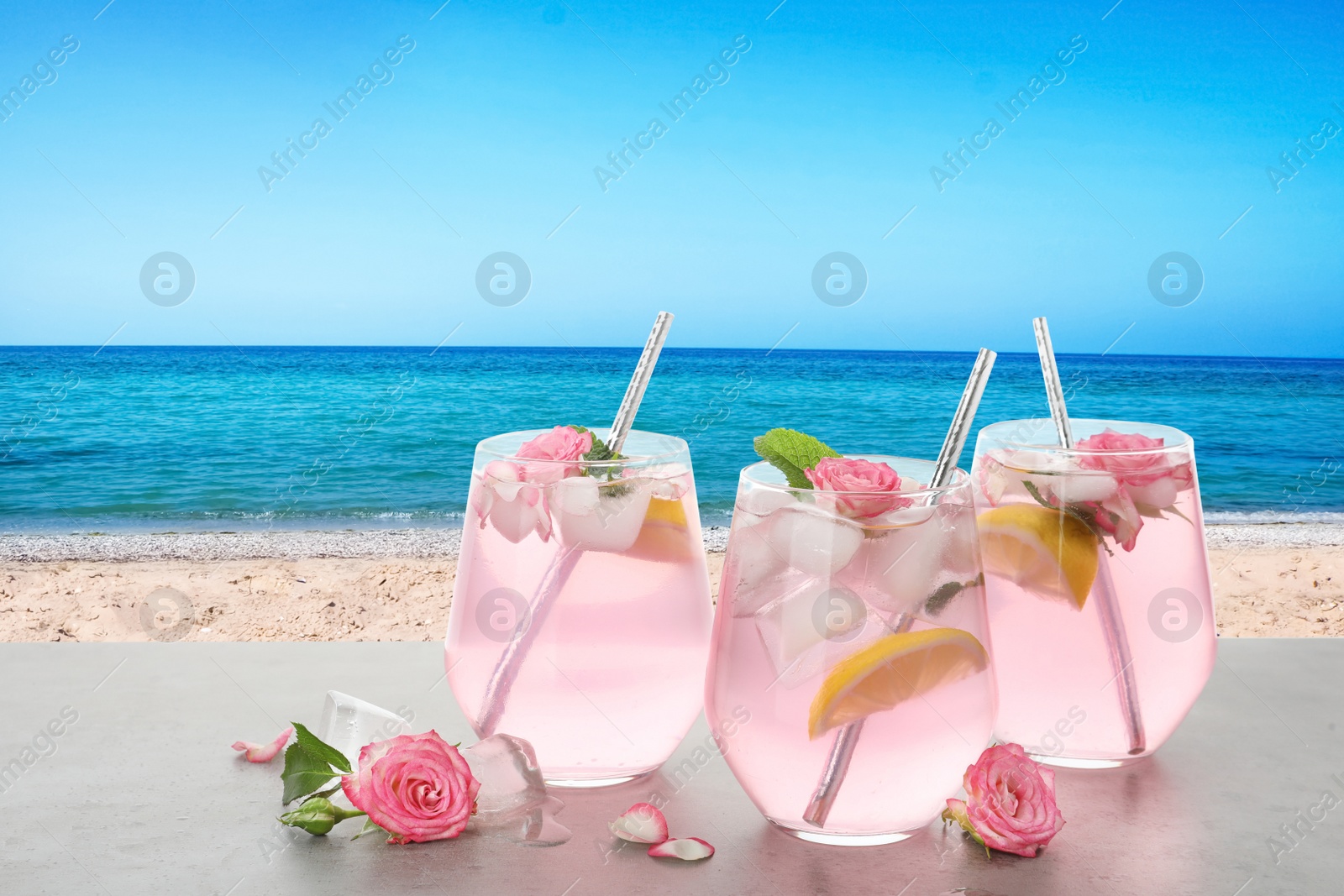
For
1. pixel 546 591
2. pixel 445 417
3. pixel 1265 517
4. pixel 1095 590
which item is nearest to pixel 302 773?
pixel 546 591

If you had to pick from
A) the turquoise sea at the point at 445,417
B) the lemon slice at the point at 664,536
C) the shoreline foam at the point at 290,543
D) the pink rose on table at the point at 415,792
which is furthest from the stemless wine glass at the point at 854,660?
the shoreline foam at the point at 290,543

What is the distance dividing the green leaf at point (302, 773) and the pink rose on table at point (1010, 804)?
51 cm

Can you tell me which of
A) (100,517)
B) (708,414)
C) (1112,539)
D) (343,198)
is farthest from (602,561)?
(343,198)

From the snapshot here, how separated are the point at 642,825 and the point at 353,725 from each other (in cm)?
31

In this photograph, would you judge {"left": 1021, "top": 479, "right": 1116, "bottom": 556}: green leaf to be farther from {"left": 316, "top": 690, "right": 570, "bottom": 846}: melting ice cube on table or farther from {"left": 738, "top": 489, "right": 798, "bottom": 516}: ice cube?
{"left": 316, "top": 690, "right": 570, "bottom": 846}: melting ice cube on table

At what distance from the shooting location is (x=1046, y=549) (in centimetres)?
86

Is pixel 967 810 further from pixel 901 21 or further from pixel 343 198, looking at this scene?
pixel 901 21

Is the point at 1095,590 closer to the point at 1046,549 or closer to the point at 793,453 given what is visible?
the point at 1046,549

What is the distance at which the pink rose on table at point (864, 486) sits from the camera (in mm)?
719

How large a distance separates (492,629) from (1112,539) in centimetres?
54

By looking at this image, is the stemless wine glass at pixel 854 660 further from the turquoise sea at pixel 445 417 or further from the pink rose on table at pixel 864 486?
the turquoise sea at pixel 445 417

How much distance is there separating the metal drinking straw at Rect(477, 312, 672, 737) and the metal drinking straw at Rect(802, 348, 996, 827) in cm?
24

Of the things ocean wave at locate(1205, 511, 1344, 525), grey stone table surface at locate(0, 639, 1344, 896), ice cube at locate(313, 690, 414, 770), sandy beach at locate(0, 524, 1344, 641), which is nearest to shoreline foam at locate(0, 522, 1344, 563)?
sandy beach at locate(0, 524, 1344, 641)

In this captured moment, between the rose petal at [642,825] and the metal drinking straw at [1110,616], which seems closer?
the rose petal at [642,825]
